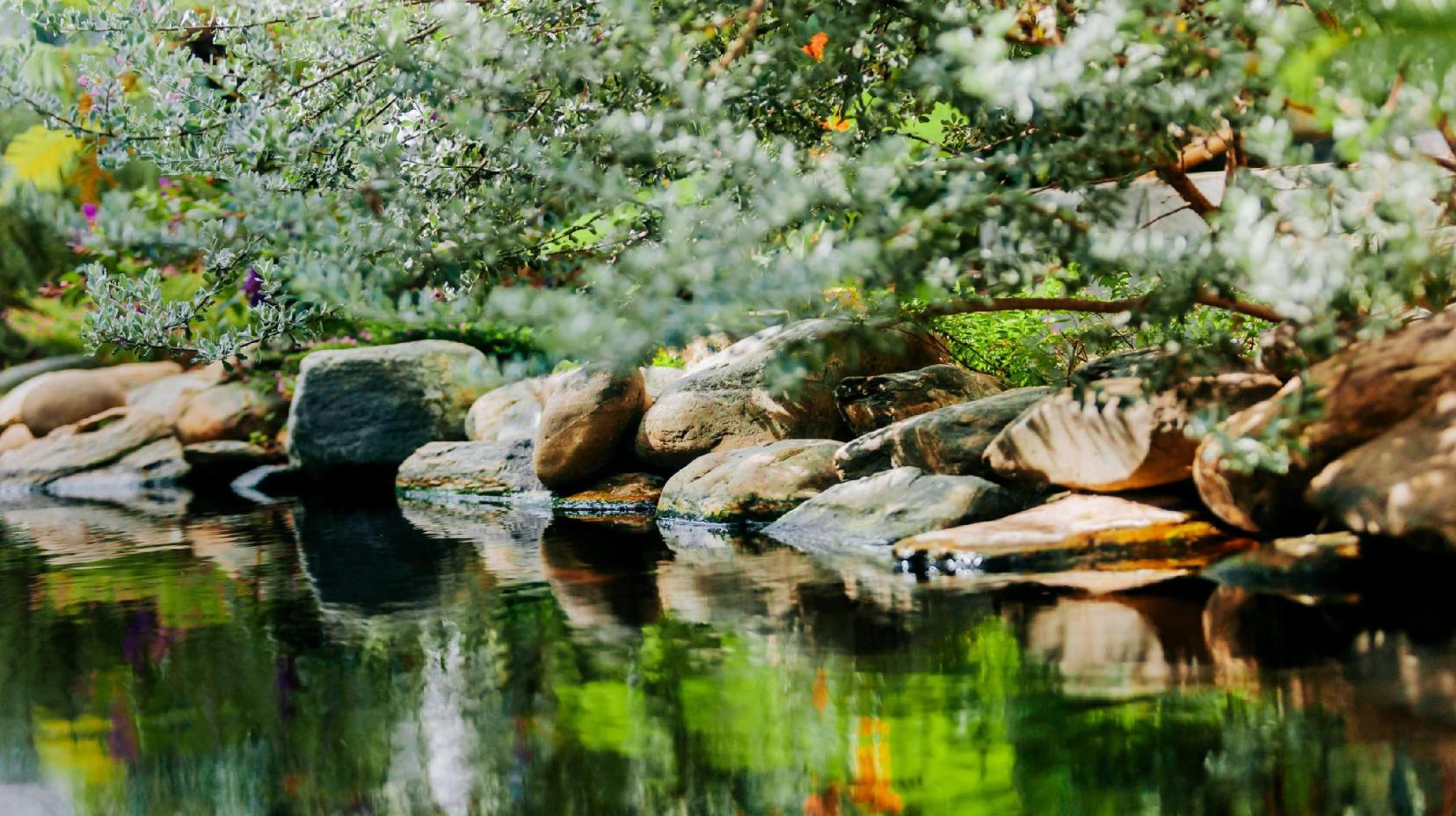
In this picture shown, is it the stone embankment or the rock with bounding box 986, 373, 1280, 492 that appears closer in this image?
the stone embankment

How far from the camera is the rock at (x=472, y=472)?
11945 mm

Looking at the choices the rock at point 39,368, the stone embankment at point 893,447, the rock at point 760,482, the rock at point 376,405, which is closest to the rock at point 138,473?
the stone embankment at point 893,447

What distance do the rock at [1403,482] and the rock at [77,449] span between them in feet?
50.1

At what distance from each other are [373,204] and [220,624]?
2312mm

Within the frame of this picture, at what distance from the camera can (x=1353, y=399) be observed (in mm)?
5727

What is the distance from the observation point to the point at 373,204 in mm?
5480

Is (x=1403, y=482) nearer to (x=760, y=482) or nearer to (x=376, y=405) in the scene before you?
(x=760, y=482)

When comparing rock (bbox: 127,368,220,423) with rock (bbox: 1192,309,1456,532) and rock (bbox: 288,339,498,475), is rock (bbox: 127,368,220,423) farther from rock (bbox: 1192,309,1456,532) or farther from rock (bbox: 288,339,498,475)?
rock (bbox: 1192,309,1456,532)

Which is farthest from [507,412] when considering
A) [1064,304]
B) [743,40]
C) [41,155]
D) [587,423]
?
[1064,304]

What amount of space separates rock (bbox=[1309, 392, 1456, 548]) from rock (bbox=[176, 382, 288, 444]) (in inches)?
538

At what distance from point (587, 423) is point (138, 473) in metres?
8.67

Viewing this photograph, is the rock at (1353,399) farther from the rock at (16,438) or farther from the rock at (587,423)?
the rock at (16,438)

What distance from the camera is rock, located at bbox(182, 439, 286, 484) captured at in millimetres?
15930

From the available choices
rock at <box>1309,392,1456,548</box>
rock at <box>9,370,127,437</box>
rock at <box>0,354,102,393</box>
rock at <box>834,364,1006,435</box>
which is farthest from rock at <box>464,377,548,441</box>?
rock at <box>0,354,102,393</box>
